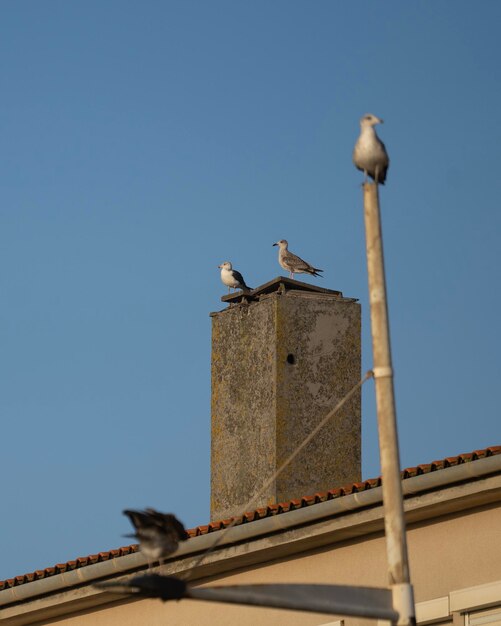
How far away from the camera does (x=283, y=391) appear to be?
21078 millimetres

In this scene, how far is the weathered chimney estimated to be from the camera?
20719mm

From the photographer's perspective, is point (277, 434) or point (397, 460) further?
point (277, 434)

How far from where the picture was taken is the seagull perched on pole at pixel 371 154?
7629mm

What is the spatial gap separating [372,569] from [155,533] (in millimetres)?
4878

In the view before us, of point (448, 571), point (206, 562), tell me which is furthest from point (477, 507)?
point (206, 562)

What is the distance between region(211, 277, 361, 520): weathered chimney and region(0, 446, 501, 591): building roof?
559 cm

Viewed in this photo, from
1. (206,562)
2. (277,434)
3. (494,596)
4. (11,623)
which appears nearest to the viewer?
(494,596)

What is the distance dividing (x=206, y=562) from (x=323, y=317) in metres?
8.61

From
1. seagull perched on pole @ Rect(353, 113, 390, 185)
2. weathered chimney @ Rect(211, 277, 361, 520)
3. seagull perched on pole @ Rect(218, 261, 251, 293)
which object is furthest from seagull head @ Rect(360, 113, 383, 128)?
seagull perched on pole @ Rect(218, 261, 251, 293)

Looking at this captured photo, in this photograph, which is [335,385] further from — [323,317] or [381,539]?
[381,539]

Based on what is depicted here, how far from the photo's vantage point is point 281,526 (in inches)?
513

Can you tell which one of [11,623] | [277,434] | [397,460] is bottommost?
[397,460]

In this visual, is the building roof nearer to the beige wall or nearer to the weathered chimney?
the beige wall

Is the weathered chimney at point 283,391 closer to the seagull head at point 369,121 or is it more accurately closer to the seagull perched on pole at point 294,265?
the seagull perched on pole at point 294,265
